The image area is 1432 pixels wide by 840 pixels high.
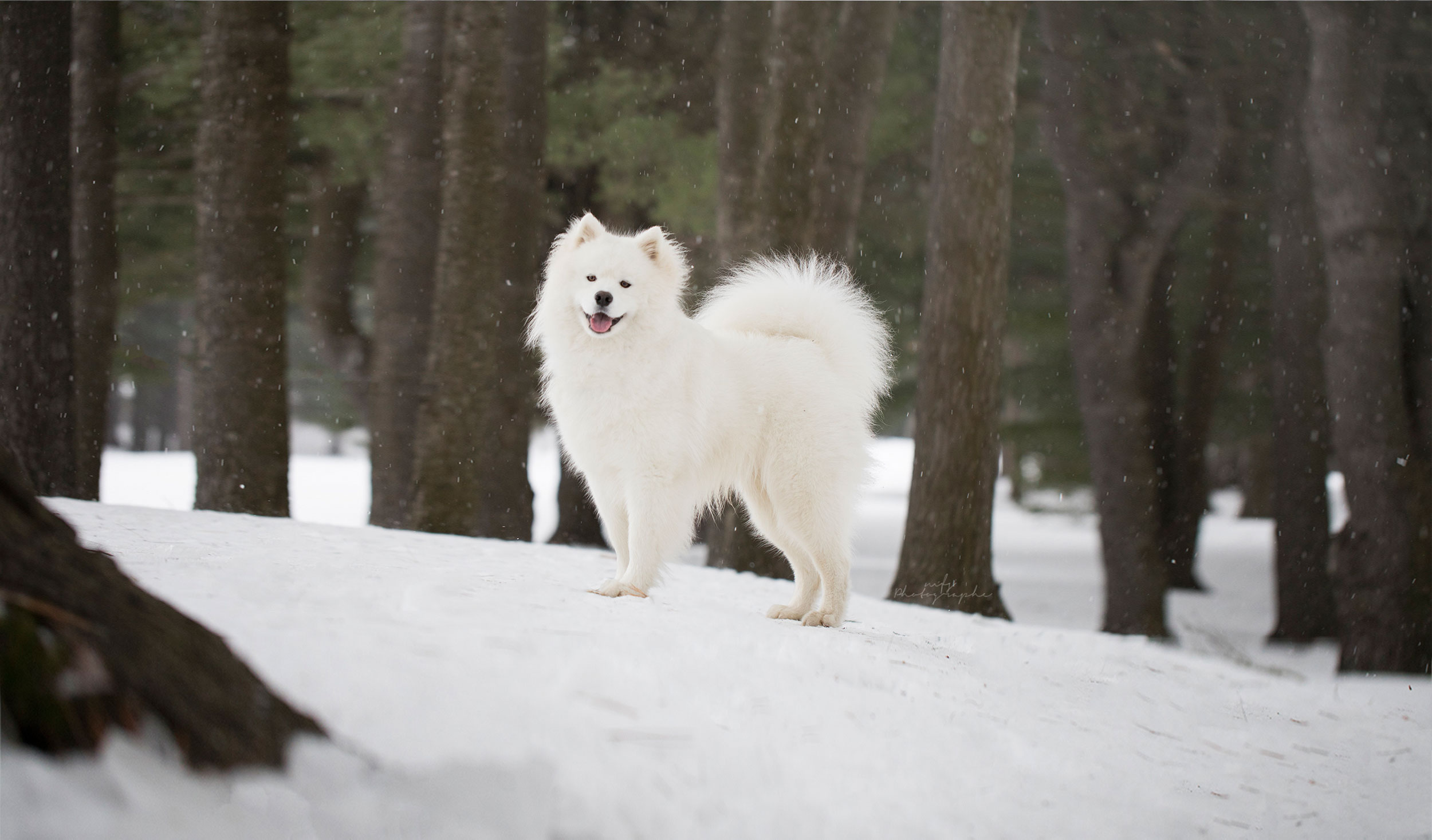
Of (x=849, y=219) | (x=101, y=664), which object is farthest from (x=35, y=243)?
(x=849, y=219)

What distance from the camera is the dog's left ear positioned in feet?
15.5

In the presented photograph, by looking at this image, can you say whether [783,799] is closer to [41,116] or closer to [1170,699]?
[1170,699]

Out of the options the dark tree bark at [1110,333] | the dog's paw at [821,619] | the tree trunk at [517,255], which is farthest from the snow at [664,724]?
the tree trunk at [517,255]

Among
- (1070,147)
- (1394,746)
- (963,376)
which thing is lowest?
(1394,746)

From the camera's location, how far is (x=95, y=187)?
955 centimetres

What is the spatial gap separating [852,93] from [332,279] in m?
7.04

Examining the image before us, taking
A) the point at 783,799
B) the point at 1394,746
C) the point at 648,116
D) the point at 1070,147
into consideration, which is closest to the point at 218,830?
the point at 783,799

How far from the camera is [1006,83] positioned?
8023 mm

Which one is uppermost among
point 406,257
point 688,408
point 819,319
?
point 406,257

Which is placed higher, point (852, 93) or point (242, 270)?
point (852, 93)

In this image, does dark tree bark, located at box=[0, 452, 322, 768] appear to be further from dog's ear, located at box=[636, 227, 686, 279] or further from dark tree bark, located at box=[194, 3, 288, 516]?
dark tree bark, located at box=[194, 3, 288, 516]

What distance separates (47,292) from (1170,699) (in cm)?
700

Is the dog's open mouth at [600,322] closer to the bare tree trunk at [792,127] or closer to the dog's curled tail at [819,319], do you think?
the dog's curled tail at [819,319]

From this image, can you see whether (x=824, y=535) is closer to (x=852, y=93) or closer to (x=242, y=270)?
(x=242, y=270)
